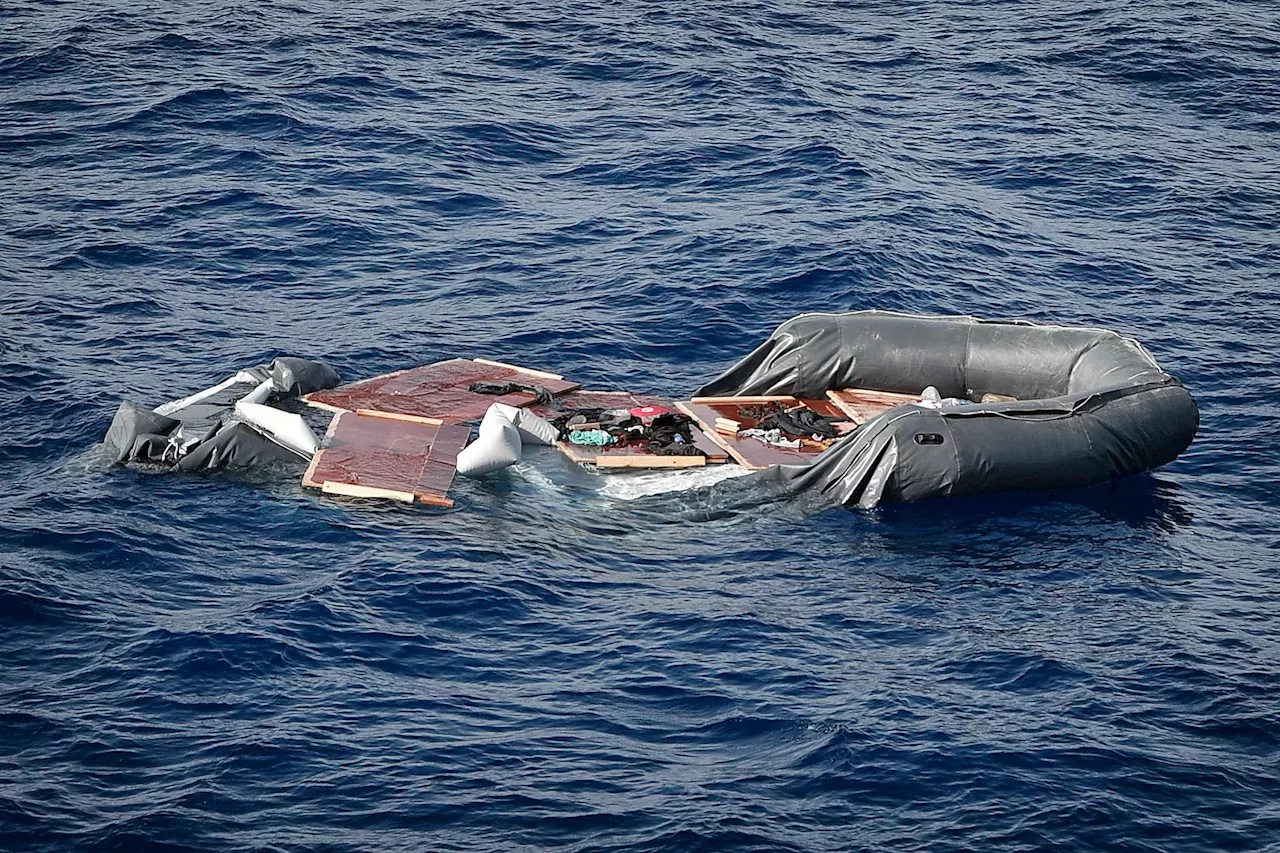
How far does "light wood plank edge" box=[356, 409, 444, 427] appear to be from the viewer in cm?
1880

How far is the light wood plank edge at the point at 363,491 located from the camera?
17.0 metres

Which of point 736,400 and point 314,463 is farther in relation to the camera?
point 736,400

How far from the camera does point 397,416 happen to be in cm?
1889

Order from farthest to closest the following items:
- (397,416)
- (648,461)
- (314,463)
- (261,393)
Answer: (261,393) < (397,416) < (648,461) < (314,463)

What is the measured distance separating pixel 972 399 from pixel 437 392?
23.5ft

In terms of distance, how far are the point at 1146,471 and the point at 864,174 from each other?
11.8 metres

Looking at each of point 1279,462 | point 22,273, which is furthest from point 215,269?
point 1279,462

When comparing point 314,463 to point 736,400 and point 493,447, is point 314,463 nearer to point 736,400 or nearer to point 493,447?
point 493,447

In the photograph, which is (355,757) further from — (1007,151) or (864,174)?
(1007,151)

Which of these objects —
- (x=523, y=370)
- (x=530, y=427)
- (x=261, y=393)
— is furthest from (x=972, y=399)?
(x=261, y=393)

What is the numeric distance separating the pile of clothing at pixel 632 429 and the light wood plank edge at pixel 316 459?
9.05 ft

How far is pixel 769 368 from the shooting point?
66.4 ft

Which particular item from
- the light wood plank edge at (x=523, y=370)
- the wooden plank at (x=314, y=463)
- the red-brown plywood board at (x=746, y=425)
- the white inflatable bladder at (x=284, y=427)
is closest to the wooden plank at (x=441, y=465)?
the wooden plank at (x=314, y=463)

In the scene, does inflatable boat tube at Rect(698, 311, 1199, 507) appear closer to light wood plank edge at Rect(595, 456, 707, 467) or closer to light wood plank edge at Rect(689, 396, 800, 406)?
light wood plank edge at Rect(689, 396, 800, 406)
